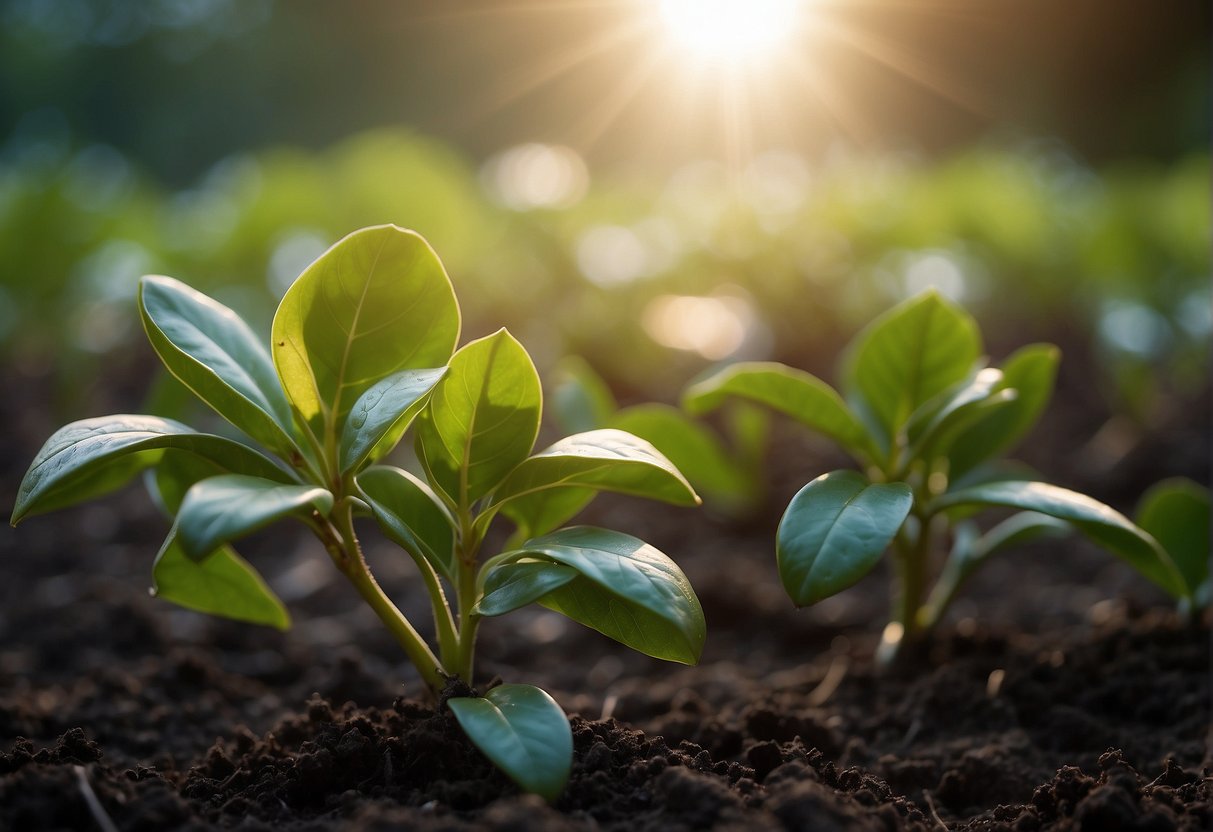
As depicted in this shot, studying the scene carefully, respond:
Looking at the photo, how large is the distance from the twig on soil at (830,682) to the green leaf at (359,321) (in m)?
0.73

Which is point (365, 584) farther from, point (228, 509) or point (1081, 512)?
point (1081, 512)

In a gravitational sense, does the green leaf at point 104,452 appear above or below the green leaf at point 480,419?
below

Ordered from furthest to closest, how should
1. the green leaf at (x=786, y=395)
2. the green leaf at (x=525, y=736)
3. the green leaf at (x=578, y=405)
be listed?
the green leaf at (x=578, y=405) → the green leaf at (x=786, y=395) → the green leaf at (x=525, y=736)

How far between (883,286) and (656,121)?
9.13 m

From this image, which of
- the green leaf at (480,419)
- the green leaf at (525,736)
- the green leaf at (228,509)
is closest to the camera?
the green leaf at (228,509)

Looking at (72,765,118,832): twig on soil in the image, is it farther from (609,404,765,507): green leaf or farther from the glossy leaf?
the glossy leaf

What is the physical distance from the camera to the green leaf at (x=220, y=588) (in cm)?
114

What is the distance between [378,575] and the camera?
2.09 meters

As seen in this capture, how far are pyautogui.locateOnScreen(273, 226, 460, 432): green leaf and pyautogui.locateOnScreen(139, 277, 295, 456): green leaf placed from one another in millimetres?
44

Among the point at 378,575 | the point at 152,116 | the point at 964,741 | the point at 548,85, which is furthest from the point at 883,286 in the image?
the point at 152,116

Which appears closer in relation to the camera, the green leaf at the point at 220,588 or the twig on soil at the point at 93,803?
the twig on soil at the point at 93,803

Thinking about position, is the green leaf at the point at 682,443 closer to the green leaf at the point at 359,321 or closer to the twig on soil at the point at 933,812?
the green leaf at the point at 359,321

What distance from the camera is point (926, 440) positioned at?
121 cm

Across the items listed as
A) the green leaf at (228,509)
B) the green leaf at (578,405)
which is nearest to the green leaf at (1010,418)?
the green leaf at (578,405)
